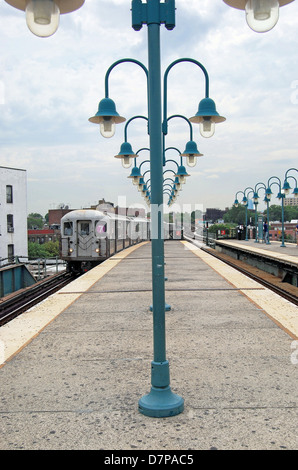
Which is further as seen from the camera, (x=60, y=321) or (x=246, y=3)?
(x=60, y=321)

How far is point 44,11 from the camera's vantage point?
3.38m

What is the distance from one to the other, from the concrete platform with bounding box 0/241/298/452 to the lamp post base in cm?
6

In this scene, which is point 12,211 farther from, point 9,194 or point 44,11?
point 44,11

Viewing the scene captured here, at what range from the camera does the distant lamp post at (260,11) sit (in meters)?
3.40

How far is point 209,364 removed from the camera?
520 centimetres

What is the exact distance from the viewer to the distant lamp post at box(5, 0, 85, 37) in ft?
11.1

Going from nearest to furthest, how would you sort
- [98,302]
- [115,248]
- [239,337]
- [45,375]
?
[45,375] < [239,337] < [98,302] < [115,248]

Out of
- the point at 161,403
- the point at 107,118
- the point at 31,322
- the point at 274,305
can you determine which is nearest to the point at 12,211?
the point at 31,322

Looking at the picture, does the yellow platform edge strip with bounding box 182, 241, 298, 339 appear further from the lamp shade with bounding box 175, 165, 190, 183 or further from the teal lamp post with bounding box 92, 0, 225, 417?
the lamp shade with bounding box 175, 165, 190, 183

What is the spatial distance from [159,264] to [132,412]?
55.1 inches

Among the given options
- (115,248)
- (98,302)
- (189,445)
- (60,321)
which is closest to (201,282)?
(98,302)
